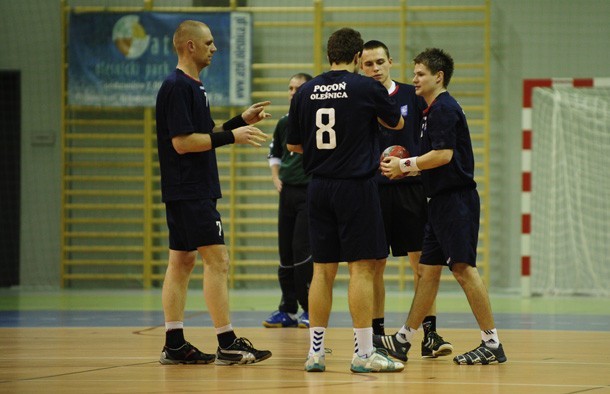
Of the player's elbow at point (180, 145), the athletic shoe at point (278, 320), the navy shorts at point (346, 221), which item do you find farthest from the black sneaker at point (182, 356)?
the athletic shoe at point (278, 320)

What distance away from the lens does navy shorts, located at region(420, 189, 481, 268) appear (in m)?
5.73

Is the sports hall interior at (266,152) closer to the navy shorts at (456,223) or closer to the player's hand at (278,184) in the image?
the player's hand at (278,184)

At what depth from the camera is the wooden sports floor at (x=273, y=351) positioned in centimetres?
479

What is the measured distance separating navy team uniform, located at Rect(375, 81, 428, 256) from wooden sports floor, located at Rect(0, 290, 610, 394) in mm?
758

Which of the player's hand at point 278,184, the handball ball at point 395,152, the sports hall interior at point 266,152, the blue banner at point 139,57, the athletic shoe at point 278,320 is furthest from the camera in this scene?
the blue banner at point 139,57

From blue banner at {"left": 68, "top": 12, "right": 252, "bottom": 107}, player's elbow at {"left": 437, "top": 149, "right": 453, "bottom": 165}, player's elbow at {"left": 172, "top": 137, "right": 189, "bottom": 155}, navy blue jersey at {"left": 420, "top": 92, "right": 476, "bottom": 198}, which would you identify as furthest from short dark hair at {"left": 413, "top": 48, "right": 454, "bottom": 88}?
blue banner at {"left": 68, "top": 12, "right": 252, "bottom": 107}

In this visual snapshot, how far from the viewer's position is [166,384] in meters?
4.84

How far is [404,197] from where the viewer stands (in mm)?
6504

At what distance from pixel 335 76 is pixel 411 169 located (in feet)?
2.42

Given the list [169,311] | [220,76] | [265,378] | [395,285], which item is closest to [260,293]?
[395,285]

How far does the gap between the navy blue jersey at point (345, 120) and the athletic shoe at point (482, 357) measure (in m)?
1.24

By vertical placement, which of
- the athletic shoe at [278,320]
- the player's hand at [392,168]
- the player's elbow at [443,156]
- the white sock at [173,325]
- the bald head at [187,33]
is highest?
the bald head at [187,33]

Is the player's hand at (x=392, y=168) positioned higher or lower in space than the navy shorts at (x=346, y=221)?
higher

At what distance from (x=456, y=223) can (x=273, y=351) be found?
1540 mm
